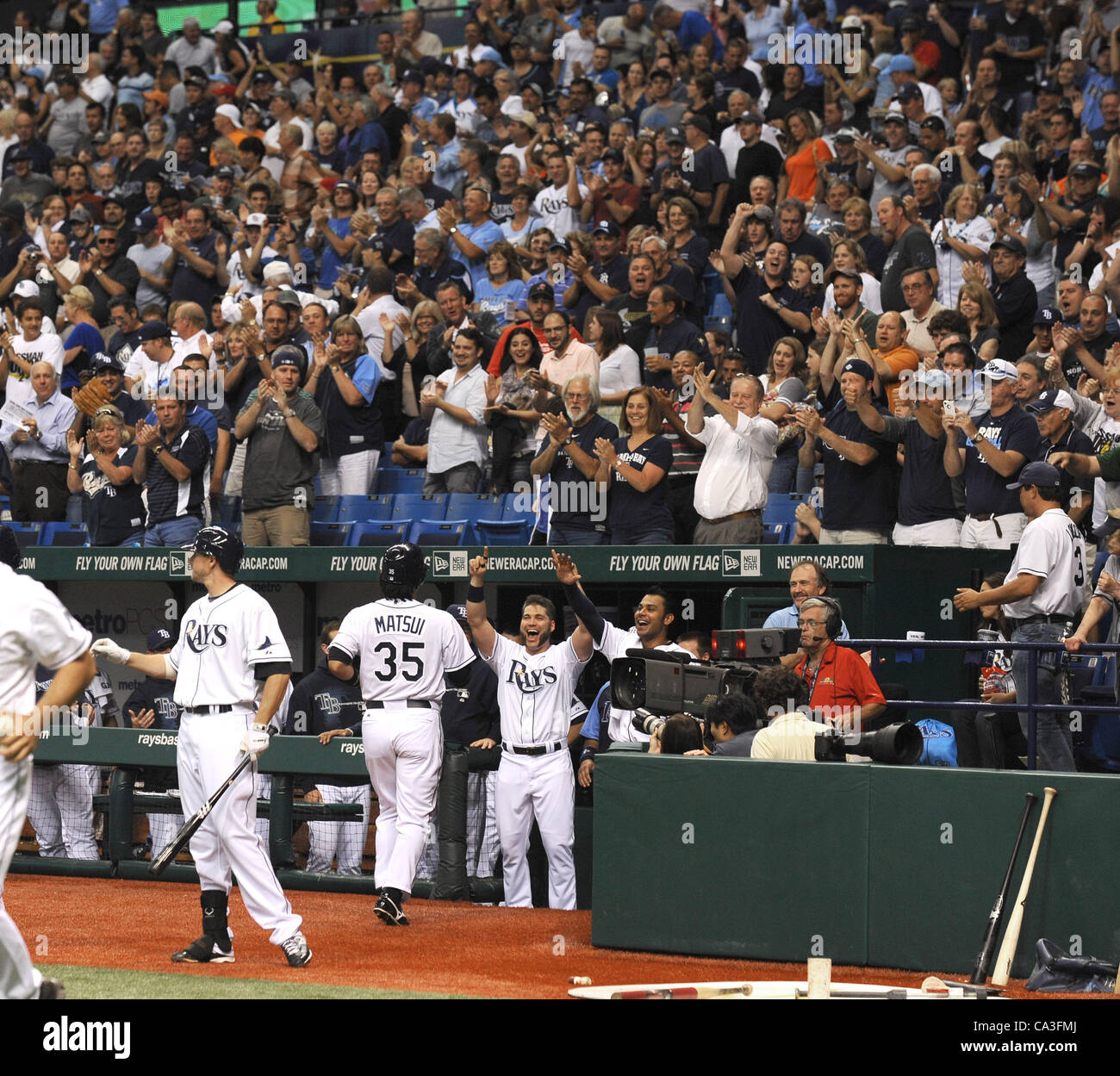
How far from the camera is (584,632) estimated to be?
10.0 metres

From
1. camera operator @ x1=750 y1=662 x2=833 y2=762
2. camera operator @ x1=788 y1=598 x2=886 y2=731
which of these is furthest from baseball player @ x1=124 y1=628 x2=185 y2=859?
camera operator @ x1=788 y1=598 x2=886 y2=731

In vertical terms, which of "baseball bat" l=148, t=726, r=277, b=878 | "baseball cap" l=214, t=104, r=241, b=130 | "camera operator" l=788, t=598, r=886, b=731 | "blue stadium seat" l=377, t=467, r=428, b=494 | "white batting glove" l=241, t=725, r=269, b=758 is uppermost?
"baseball cap" l=214, t=104, r=241, b=130

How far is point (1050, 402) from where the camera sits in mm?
10359

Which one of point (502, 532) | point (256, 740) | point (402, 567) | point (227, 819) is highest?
point (502, 532)

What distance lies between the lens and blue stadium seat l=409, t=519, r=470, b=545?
477 inches

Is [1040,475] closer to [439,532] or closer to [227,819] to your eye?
[439,532]

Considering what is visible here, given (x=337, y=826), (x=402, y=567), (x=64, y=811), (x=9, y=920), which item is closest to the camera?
(x=9, y=920)

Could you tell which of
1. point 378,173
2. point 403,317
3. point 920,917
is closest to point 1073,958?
point 920,917

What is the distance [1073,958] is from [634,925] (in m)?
2.15

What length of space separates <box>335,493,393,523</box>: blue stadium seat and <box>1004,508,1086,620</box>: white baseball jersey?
5088mm

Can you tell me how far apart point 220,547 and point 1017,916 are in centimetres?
401

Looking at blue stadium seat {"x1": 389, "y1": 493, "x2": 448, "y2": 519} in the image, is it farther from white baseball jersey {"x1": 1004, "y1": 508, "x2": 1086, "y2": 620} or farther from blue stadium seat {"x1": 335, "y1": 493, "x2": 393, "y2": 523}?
white baseball jersey {"x1": 1004, "y1": 508, "x2": 1086, "y2": 620}

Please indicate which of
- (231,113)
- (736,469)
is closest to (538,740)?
(736,469)
